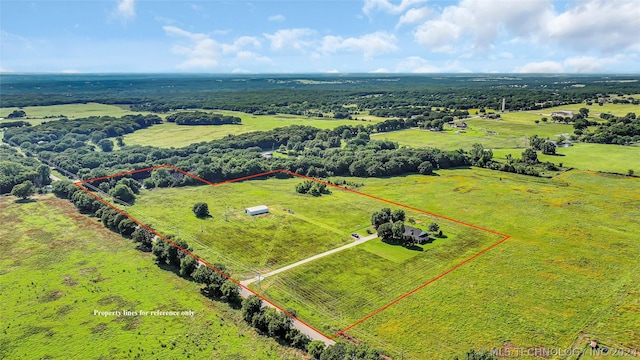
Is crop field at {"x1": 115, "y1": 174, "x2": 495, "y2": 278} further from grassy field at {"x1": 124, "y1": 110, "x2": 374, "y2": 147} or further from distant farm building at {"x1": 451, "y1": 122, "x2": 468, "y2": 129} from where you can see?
distant farm building at {"x1": 451, "y1": 122, "x2": 468, "y2": 129}

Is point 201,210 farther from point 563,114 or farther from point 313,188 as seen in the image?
point 563,114

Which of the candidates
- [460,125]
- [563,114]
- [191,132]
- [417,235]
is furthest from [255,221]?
[563,114]

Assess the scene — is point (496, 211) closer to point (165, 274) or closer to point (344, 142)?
point (165, 274)

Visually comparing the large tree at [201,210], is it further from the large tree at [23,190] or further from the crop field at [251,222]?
the large tree at [23,190]

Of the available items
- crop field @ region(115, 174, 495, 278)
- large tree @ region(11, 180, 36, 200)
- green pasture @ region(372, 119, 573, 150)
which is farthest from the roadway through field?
green pasture @ region(372, 119, 573, 150)

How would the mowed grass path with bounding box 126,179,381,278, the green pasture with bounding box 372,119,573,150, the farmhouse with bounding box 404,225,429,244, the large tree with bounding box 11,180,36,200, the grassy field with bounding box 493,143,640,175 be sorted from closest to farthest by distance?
the mowed grass path with bounding box 126,179,381,278 < the farmhouse with bounding box 404,225,429,244 < the large tree with bounding box 11,180,36,200 < the grassy field with bounding box 493,143,640,175 < the green pasture with bounding box 372,119,573,150

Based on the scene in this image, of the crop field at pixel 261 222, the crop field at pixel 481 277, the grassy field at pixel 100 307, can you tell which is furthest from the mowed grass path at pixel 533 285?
the grassy field at pixel 100 307

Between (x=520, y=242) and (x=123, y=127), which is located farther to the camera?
(x=123, y=127)

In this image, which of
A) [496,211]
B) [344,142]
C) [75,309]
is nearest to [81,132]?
[344,142]
